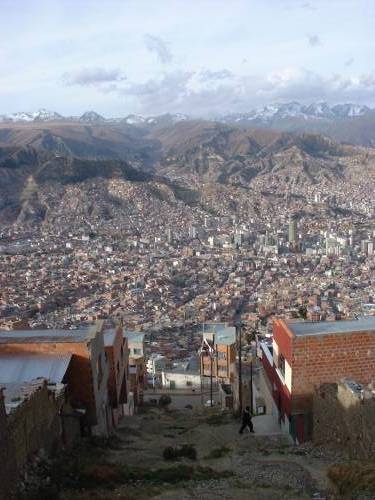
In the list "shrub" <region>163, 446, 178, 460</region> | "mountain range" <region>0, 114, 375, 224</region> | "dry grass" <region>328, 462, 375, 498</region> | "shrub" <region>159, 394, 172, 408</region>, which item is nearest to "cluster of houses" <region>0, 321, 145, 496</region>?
"shrub" <region>163, 446, 178, 460</region>

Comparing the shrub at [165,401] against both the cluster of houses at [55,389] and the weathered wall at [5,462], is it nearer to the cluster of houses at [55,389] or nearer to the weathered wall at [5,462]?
the cluster of houses at [55,389]

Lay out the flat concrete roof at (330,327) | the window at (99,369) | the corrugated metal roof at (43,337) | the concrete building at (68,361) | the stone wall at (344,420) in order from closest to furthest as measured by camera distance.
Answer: the stone wall at (344,420), the concrete building at (68,361), the flat concrete roof at (330,327), the corrugated metal roof at (43,337), the window at (99,369)

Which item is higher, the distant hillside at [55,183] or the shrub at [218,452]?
the distant hillside at [55,183]

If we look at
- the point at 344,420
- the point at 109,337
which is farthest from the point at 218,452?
the point at 109,337

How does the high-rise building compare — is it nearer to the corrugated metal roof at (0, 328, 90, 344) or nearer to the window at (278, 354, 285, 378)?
the window at (278, 354, 285, 378)

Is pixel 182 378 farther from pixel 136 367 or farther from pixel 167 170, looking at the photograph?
pixel 167 170

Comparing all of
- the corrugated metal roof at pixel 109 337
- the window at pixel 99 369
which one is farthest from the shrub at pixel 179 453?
the corrugated metal roof at pixel 109 337

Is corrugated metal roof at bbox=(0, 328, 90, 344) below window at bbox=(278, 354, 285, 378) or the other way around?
the other way around
